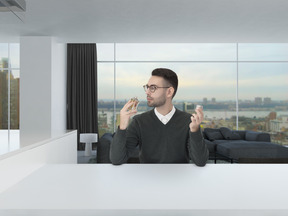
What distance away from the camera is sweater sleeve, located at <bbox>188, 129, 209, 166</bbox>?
1.56 metres

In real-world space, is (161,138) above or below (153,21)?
below

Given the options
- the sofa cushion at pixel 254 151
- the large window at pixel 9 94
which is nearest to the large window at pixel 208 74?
the large window at pixel 9 94

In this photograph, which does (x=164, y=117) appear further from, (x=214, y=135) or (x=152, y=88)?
(x=214, y=135)

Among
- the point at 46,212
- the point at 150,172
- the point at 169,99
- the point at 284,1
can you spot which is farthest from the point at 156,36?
the point at 46,212

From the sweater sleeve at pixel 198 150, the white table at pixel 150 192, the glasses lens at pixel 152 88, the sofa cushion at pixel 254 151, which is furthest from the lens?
the sofa cushion at pixel 254 151

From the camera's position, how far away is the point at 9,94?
24.2 feet

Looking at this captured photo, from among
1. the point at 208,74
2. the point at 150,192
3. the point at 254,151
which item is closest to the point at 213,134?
the point at 254,151

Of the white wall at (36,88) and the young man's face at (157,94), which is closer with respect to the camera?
the young man's face at (157,94)

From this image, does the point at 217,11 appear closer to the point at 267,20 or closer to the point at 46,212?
the point at 267,20

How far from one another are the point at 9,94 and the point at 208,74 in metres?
5.29

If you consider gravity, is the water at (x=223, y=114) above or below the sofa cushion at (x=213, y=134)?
above

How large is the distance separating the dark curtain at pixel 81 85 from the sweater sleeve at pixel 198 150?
259 inches

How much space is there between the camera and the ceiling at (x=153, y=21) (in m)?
3.31

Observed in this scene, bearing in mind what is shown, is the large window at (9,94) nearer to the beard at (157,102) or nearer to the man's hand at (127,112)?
the beard at (157,102)
